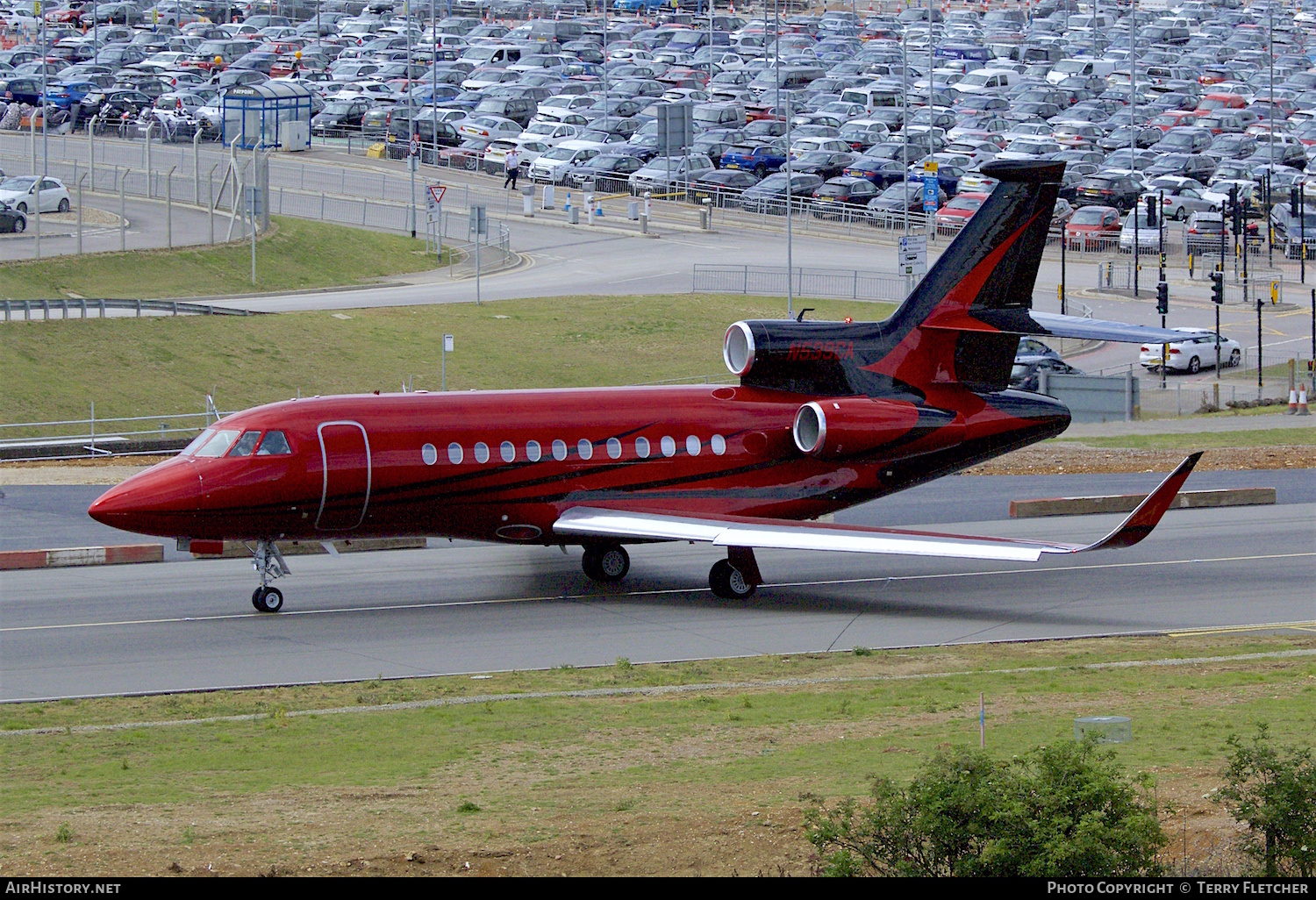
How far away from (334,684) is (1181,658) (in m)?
12.2

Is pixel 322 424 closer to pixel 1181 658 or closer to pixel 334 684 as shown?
pixel 334 684

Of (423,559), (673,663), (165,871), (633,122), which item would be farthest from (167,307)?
(633,122)

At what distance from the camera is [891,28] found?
156875 mm

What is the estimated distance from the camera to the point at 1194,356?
59906 millimetres

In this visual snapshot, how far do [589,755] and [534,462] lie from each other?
1093 centimetres

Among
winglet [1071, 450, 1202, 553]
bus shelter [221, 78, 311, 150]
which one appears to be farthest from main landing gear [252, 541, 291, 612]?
bus shelter [221, 78, 311, 150]

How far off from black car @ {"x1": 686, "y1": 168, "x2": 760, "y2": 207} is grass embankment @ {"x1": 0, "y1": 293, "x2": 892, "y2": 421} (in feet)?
72.1

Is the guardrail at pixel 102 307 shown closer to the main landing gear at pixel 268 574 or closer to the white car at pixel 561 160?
the main landing gear at pixel 268 574

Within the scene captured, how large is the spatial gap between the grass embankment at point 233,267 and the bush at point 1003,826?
47581mm

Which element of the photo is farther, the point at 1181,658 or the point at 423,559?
the point at 423,559

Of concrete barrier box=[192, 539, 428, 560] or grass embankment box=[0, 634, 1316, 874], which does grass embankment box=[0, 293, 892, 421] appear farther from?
grass embankment box=[0, 634, 1316, 874]

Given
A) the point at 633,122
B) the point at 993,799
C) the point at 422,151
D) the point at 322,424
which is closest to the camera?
the point at 993,799

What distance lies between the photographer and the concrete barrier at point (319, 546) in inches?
1266

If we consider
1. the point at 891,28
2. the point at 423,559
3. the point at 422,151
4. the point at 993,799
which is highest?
the point at 891,28
